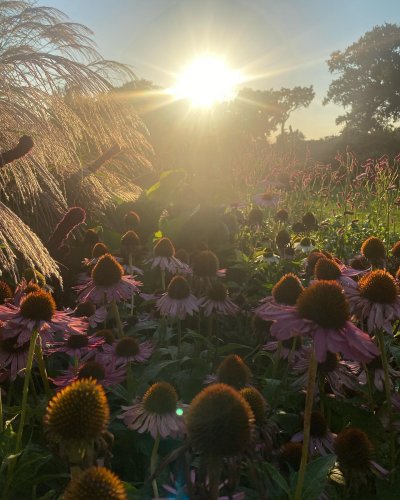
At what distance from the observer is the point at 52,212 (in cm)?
304

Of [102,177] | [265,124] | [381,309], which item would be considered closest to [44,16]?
[102,177]

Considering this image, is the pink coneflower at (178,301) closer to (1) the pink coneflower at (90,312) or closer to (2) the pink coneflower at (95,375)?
(1) the pink coneflower at (90,312)

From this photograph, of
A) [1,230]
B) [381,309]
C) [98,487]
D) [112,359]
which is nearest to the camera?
[98,487]

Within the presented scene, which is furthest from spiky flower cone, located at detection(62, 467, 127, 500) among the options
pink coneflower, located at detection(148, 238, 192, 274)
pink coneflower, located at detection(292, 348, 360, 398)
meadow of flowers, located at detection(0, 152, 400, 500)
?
pink coneflower, located at detection(148, 238, 192, 274)

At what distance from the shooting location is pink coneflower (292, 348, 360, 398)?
1.63m

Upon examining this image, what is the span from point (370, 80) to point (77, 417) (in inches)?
1192

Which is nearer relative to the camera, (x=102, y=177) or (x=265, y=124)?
(x=102, y=177)

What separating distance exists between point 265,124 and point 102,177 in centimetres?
3085

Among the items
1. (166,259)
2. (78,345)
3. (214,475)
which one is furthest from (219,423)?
(166,259)

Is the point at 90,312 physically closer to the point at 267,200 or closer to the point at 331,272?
the point at 331,272

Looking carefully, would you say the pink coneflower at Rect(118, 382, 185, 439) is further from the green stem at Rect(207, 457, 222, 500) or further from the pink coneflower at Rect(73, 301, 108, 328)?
the pink coneflower at Rect(73, 301, 108, 328)

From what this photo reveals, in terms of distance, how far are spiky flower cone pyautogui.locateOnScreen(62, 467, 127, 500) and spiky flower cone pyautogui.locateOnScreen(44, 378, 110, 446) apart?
8 centimetres

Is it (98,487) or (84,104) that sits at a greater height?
(84,104)

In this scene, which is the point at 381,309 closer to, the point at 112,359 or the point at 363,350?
the point at 363,350
